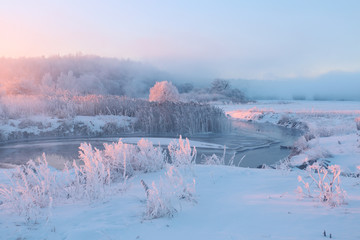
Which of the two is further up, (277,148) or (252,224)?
(252,224)

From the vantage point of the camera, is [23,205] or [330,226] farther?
[23,205]

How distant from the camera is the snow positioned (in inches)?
92.0

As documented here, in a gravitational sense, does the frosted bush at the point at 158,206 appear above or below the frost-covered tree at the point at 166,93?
below

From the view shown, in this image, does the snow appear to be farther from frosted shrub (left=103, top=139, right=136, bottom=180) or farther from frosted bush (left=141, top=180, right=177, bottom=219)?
frosted shrub (left=103, top=139, right=136, bottom=180)

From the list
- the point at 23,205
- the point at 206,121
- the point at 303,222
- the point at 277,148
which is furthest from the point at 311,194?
the point at 206,121

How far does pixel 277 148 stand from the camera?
1145cm

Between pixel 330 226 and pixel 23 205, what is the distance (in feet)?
10.5

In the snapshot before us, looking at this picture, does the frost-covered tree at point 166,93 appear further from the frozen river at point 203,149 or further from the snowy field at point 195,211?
the snowy field at point 195,211

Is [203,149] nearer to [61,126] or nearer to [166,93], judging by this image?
[61,126]

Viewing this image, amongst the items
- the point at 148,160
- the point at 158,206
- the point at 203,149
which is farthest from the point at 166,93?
the point at 158,206

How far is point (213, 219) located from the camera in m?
2.73

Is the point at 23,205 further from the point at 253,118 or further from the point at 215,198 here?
the point at 253,118

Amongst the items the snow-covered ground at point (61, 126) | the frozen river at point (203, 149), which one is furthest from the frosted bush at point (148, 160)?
the snow-covered ground at point (61, 126)

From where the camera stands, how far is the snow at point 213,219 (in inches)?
92.0
